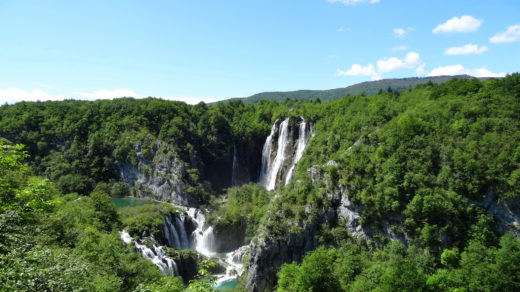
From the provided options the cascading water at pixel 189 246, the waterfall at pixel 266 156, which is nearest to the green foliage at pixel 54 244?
the cascading water at pixel 189 246

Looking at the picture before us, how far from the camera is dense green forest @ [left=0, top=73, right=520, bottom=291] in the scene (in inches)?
682

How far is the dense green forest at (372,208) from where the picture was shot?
17.3m

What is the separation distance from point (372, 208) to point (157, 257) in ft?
80.8

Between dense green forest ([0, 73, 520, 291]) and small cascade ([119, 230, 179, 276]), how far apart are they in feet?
7.82

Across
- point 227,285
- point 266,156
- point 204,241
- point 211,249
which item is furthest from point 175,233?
point 266,156

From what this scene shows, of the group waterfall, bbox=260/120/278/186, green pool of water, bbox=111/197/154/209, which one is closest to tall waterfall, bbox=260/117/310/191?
waterfall, bbox=260/120/278/186

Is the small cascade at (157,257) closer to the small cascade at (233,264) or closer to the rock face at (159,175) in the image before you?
the small cascade at (233,264)

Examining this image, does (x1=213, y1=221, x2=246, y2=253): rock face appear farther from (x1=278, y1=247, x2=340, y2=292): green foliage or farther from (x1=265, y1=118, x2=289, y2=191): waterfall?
(x1=278, y1=247, x2=340, y2=292): green foliage

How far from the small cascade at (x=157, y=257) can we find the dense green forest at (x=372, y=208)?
2.38m

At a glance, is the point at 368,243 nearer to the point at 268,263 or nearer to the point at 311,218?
the point at 311,218

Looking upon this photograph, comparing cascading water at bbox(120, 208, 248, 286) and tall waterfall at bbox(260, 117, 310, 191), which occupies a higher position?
tall waterfall at bbox(260, 117, 310, 191)

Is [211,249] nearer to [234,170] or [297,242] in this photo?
[297,242]

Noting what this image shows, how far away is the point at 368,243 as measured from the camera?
34.3 metres

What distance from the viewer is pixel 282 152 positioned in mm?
64500
